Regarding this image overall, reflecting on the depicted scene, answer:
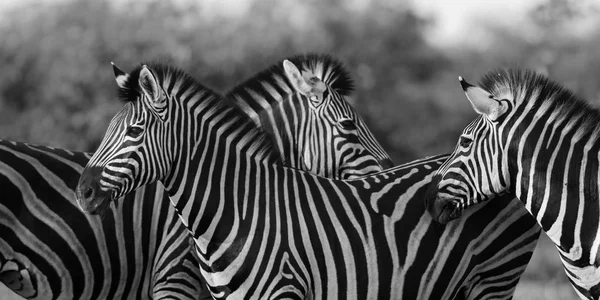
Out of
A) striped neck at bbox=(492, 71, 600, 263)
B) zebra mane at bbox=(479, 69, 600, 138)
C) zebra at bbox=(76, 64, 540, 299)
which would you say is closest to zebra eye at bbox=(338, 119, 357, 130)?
A: zebra at bbox=(76, 64, 540, 299)

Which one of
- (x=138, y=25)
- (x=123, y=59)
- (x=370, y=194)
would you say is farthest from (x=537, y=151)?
(x=138, y=25)

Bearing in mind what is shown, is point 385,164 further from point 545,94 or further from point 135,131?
point 135,131

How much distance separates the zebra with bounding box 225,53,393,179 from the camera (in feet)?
27.5

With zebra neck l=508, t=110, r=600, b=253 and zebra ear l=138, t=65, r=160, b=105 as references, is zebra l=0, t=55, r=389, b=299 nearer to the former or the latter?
zebra ear l=138, t=65, r=160, b=105

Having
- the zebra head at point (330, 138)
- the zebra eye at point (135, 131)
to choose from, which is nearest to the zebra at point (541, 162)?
the zebra head at point (330, 138)

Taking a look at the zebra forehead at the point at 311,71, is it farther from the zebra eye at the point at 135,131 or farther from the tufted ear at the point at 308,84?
the zebra eye at the point at 135,131

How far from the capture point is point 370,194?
6871 millimetres

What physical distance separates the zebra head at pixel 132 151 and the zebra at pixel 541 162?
2216 mm

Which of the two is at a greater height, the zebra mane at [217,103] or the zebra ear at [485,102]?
the zebra ear at [485,102]

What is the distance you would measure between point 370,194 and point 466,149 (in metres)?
0.88

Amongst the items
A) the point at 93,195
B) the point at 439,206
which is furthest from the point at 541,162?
the point at 93,195

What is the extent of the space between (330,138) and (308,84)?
1.95 feet

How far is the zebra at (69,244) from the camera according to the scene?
281 inches

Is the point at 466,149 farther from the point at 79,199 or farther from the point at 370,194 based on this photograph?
the point at 79,199
